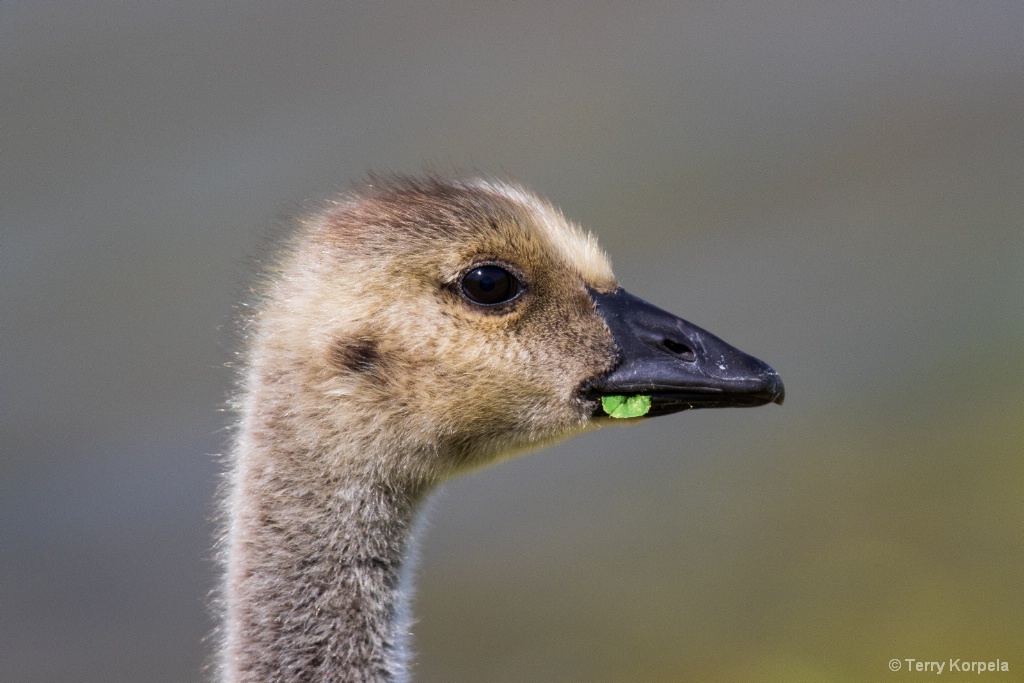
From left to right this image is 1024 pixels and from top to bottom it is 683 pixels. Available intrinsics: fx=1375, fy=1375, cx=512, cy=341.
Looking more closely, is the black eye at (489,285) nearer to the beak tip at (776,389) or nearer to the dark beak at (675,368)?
the dark beak at (675,368)

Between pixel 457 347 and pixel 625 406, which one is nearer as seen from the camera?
pixel 457 347

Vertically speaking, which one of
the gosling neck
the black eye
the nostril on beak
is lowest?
the gosling neck

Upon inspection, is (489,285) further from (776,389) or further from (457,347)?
(776,389)

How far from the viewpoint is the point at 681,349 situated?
4316 mm

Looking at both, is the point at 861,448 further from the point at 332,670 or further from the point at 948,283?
the point at 332,670

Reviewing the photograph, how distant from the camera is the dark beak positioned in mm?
4227

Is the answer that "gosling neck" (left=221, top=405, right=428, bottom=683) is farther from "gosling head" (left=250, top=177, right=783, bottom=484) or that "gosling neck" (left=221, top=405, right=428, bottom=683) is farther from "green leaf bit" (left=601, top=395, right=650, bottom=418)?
"green leaf bit" (left=601, top=395, right=650, bottom=418)

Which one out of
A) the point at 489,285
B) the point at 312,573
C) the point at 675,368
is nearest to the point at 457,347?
the point at 489,285

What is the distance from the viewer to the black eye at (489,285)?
428 centimetres

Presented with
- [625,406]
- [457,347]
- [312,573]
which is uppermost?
[457,347]

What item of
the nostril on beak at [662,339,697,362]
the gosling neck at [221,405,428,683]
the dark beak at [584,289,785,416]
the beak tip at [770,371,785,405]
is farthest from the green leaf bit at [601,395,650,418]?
the gosling neck at [221,405,428,683]

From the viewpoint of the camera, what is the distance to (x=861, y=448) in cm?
964

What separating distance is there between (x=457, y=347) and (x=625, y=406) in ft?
1.87

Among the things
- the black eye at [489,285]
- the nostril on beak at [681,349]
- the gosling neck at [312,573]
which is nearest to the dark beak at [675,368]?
the nostril on beak at [681,349]
